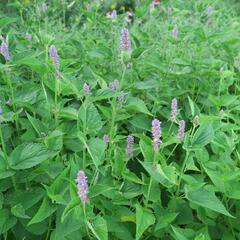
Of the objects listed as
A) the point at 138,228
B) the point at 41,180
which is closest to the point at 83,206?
the point at 138,228

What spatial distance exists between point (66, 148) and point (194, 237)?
682mm

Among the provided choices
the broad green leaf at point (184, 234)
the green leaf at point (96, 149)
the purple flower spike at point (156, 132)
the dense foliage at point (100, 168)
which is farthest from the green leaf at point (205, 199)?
the green leaf at point (96, 149)

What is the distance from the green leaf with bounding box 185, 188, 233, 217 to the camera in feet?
4.66

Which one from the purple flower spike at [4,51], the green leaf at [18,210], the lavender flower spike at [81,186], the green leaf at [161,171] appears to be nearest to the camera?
the lavender flower spike at [81,186]

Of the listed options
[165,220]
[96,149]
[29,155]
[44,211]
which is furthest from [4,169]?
[165,220]

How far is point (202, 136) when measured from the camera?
4.72 feet

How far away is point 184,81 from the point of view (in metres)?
2.56

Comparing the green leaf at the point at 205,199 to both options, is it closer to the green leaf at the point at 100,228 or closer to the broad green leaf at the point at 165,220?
the broad green leaf at the point at 165,220

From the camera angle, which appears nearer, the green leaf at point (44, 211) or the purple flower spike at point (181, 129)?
the green leaf at point (44, 211)

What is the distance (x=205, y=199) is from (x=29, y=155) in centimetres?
62

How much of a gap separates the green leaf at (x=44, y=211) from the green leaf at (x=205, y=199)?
47cm

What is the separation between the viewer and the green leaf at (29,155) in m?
1.45

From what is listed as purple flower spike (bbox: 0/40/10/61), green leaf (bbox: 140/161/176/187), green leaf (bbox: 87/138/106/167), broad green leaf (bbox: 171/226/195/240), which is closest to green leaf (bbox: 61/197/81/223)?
green leaf (bbox: 87/138/106/167)

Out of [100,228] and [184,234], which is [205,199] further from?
[100,228]
